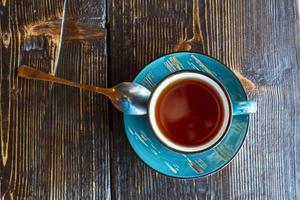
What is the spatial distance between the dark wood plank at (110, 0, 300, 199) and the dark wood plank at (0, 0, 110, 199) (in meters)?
0.03

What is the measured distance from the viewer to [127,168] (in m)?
0.91

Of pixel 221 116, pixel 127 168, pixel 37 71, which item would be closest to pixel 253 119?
pixel 221 116

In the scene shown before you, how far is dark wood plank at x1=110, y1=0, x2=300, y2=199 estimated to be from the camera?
92 cm

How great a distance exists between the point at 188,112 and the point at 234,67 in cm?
13

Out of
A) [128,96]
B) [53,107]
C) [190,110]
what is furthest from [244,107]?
[53,107]

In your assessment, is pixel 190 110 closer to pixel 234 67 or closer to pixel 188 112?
pixel 188 112

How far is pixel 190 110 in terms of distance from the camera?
34.4 inches

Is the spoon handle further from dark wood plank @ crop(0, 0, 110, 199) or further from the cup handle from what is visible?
the cup handle

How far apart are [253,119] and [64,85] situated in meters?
0.33

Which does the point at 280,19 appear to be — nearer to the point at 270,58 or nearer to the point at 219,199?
the point at 270,58

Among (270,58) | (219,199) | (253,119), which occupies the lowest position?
(219,199)

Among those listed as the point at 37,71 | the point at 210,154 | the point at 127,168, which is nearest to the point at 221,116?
the point at 210,154

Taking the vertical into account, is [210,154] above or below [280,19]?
below

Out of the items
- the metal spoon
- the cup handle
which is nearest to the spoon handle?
the metal spoon
